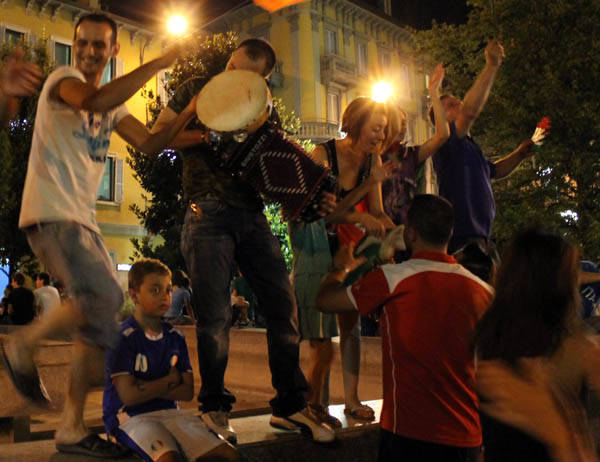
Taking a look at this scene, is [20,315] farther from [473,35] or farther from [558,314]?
[473,35]

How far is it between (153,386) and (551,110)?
54.9ft

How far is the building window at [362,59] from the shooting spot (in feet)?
141

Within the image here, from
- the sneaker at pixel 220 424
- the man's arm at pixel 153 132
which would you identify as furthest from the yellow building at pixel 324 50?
the sneaker at pixel 220 424

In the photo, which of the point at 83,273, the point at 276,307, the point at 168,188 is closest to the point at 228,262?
the point at 276,307

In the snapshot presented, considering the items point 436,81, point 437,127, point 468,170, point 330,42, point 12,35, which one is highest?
point 330,42

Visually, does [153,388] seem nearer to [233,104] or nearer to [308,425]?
[308,425]

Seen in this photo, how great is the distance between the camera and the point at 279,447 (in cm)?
381

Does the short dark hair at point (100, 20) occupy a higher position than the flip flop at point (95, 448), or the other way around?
the short dark hair at point (100, 20)

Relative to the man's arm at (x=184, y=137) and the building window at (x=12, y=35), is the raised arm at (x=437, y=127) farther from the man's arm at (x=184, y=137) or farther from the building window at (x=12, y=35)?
the building window at (x=12, y=35)

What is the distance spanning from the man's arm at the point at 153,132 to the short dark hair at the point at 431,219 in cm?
130

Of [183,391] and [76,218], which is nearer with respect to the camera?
[76,218]

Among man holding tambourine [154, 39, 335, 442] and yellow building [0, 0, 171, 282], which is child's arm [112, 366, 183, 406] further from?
yellow building [0, 0, 171, 282]

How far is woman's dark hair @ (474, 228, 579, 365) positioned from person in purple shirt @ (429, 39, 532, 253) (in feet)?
8.07

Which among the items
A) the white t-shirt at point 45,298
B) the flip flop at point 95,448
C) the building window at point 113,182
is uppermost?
the building window at point 113,182
